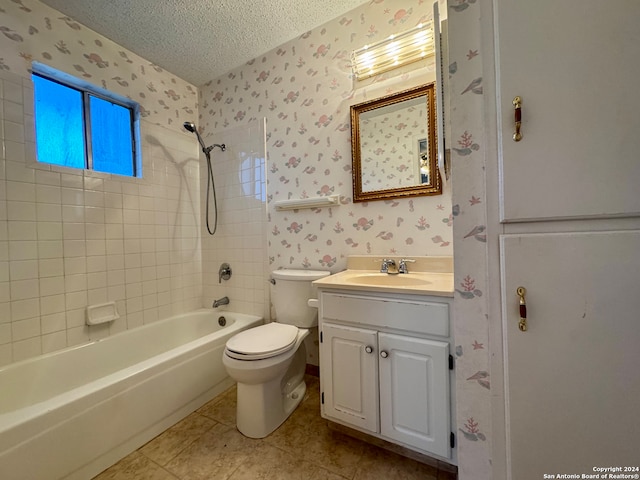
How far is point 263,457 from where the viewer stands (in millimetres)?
1167

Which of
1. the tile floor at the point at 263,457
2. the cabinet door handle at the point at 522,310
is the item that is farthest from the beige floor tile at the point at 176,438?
the cabinet door handle at the point at 522,310

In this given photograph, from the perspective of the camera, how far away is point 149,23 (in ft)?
5.26

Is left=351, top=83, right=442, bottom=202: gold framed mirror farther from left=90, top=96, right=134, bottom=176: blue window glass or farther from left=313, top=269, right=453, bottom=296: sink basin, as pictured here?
left=90, top=96, right=134, bottom=176: blue window glass

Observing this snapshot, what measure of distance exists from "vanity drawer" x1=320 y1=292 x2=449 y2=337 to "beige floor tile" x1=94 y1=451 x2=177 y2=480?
0.99 m

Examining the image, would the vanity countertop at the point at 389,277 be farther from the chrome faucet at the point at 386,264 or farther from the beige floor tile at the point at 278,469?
the beige floor tile at the point at 278,469

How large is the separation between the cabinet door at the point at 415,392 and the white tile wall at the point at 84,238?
1.83m

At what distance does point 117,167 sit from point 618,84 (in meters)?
2.53

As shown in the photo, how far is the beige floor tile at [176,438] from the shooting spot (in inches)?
46.9

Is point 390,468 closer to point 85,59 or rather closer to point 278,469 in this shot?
point 278,469

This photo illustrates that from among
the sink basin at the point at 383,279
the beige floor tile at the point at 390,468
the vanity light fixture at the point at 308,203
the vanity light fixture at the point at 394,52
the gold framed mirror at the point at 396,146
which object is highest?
the vanity light fixture at the point at 394,52

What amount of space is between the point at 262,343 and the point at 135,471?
74cm

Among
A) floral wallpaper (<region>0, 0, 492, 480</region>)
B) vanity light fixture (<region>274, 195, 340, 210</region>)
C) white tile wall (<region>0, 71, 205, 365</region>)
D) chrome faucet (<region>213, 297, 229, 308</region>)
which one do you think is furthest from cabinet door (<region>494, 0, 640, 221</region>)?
white tile wall (<region>0, 71, 205, 365</region>)

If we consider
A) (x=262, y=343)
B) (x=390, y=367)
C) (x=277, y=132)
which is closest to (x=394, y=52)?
(x=277, y=132)

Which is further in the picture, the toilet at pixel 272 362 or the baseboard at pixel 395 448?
the toilet at pixel 272 362
